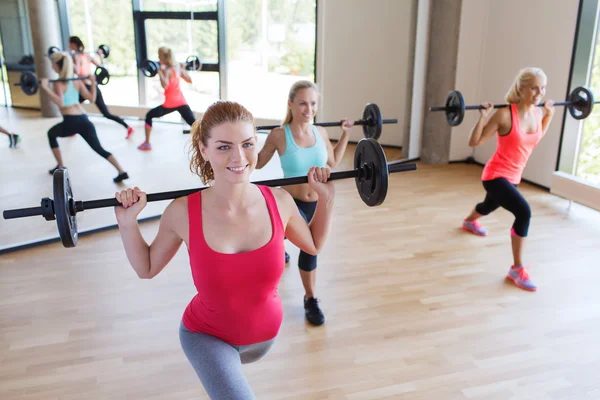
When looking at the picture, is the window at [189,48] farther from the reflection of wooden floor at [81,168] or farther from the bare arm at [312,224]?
the bare arm at [312,224]

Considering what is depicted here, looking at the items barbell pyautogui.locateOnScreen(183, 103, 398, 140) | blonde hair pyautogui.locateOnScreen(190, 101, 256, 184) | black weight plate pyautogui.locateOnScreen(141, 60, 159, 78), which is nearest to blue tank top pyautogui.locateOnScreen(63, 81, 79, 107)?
black weight plate pyautogui.locateOnScreen(141, 60, 159, 78)

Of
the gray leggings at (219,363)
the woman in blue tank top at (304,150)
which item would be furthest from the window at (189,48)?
the gray leggings at (219,363)

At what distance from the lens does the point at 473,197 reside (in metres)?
4.34

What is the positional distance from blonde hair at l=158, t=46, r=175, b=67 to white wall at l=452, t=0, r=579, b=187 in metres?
2.94

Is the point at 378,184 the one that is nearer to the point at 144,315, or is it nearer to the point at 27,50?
the point at 144,315

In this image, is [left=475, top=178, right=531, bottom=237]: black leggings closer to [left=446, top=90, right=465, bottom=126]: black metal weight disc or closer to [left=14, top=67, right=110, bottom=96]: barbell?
[left=446, top=90, right=465, bottom=126]: black metal weight disc

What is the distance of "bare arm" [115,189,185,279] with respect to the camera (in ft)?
4.63

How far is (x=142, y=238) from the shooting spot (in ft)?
4.72

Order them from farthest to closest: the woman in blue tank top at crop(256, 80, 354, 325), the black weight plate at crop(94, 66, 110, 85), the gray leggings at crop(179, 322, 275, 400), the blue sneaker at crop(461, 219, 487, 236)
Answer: the blue sneaker at crop(461, 219, 487, 236) < the black weight plate at crop(94, 66, 110, 85) < the woman in blue tank top at crop(256, 80, 354, 325) < the gray leggings at crop(179, 322, 275, 400)

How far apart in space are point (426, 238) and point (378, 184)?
197 cm

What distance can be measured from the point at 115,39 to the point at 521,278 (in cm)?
267

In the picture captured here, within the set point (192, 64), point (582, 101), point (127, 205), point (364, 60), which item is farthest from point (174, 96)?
point (364, 60)

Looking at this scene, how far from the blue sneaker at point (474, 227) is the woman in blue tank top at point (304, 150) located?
1.53 m

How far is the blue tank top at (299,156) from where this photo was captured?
7.87 feet
